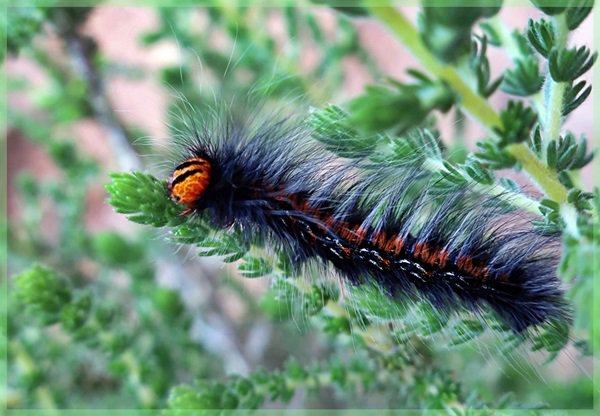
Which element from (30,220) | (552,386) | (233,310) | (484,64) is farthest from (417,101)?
(233,310)

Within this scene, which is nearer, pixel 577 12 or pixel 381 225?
pixel 577 12

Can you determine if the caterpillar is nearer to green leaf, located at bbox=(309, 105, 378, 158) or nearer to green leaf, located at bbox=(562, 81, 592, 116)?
green leaf, located at bbox=(309, 105, 378, 158)

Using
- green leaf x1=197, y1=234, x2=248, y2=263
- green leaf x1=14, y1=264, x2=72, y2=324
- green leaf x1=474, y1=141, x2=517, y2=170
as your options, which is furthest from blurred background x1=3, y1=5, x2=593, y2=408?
green leaf x1=474, y1=141, x2=517, y2=170

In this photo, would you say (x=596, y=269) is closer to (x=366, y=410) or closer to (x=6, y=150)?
(x=366, y=410)

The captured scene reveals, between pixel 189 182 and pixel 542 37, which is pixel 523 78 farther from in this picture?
pixel 189 182

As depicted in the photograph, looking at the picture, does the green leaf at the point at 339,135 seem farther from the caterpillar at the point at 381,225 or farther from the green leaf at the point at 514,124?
the green leaf at the point at 514,124

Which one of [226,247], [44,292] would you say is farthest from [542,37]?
[44,292]
